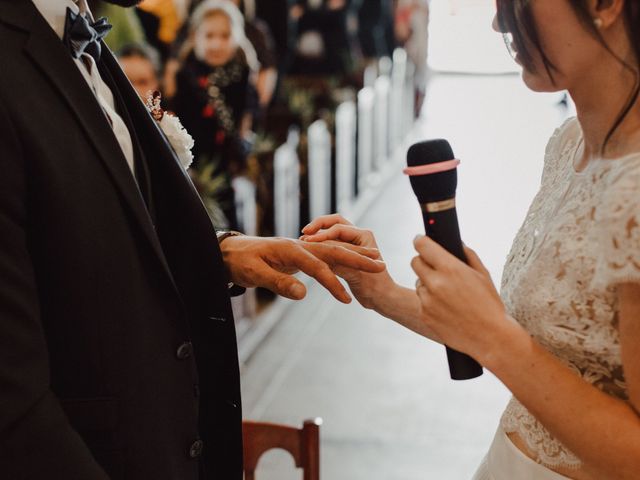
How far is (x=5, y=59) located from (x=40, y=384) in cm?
45

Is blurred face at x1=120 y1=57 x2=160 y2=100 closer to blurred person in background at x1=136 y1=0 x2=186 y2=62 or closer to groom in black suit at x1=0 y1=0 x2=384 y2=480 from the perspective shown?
blurred person in background at x1=136 y1=0 x2=186 y2=62

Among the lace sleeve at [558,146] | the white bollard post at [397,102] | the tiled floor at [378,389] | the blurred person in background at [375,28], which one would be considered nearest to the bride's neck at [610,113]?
the lace sleeve at [558,146]

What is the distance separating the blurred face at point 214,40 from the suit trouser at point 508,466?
3886mm

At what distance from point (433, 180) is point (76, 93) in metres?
0.53

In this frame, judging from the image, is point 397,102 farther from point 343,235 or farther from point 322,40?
point 343,235

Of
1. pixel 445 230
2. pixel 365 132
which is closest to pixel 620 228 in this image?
pixel 445 230

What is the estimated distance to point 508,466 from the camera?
1584 mm

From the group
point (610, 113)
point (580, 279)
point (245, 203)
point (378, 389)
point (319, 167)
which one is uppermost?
point (610, 113)

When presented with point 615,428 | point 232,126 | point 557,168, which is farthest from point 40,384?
point 232,126

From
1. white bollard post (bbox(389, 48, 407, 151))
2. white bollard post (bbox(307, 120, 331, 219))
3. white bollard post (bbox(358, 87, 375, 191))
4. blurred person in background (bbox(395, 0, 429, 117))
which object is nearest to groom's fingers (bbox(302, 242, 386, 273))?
white bollard post (bbox(307, 120, 331, 219))

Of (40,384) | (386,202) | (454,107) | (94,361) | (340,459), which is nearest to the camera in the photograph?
(40,384)

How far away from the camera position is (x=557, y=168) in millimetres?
1571

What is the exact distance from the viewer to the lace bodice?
1201 millimetres

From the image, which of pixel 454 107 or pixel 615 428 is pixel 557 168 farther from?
pixel 454 107
